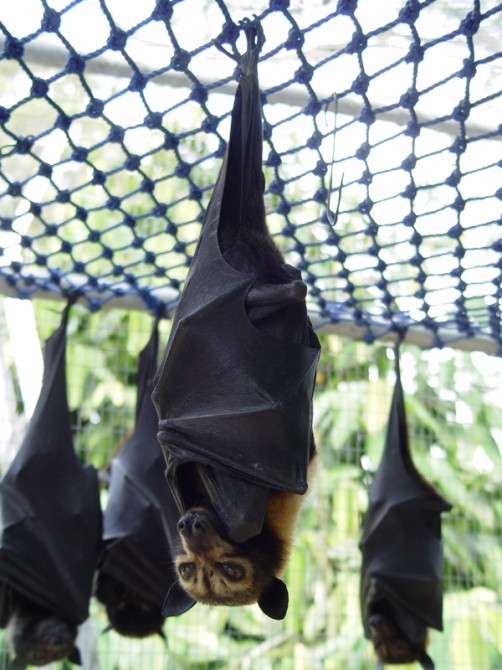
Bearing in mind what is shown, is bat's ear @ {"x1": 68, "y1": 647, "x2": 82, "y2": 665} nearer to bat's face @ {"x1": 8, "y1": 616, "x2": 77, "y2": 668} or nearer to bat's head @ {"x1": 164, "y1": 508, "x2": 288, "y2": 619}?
bat's face @ {"x1": 8, "y1": 616, "x2": 77, "y2": 668}

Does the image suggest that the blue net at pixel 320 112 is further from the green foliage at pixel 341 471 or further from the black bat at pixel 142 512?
the green foliage at pixel 341 471

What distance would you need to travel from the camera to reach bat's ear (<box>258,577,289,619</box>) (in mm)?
2105

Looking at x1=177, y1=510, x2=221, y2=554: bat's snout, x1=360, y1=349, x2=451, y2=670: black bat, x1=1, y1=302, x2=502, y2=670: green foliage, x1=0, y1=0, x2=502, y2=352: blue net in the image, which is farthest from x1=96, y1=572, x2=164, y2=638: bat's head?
x1=177, y1=510, x2=221, y2=554: bat's snout

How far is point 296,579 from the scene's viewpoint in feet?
16.2

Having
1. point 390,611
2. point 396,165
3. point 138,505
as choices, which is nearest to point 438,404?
point 390,611

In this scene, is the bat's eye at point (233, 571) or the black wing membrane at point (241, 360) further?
the bat's eye at point (233, 571)

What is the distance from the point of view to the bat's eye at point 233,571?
2.08 meters

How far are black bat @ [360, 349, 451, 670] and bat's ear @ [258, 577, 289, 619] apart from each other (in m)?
1.06

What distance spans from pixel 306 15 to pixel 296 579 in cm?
348

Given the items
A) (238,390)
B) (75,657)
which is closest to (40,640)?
(75,657)

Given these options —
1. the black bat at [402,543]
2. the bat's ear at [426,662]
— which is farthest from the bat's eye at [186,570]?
the bat's ear at [426,662]

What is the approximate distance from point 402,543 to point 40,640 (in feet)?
4.73

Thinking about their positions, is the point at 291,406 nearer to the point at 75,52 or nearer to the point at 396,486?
the point at 75,52

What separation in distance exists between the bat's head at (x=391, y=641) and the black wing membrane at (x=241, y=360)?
5.15 ft
